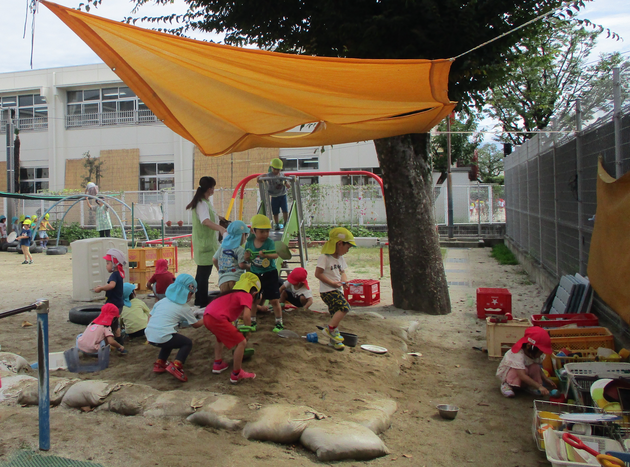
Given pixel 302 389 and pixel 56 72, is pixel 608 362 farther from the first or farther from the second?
pixel 56 72

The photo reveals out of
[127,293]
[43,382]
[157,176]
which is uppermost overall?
[157,176]

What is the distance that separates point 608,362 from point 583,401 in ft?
1.80

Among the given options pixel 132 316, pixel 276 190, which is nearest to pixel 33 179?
pixel 276 190

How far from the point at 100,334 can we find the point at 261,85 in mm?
2917

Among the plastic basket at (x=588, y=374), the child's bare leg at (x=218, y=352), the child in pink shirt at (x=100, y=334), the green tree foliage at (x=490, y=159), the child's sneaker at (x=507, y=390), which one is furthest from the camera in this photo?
the green tree foliage at (x=490, y=159)

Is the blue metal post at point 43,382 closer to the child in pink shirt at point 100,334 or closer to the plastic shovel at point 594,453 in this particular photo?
the child in pink shirt at point 100,334

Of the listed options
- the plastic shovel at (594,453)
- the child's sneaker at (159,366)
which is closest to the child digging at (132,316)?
the child's sneaker at (159,366)

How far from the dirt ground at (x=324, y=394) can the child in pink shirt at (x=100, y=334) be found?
10.1 inches

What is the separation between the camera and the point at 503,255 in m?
15.2

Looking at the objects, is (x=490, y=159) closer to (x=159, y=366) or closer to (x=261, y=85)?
(x=261, y=85)

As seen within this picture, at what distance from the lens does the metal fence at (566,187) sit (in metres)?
5.41

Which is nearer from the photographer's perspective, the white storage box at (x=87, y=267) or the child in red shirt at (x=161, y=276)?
the child in red shirt at (x=161, y=276)

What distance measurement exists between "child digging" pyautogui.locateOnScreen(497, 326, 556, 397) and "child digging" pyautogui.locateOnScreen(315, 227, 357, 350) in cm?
167

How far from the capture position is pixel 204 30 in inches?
314
